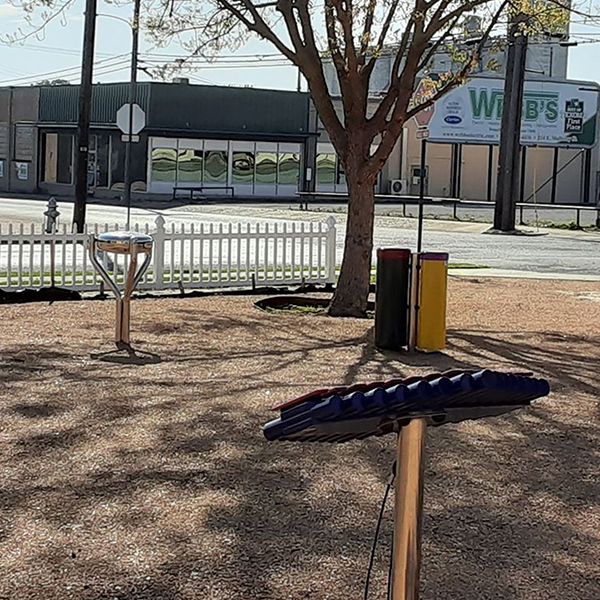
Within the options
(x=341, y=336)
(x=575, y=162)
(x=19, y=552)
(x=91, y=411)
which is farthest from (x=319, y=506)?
(x=575, y=162)

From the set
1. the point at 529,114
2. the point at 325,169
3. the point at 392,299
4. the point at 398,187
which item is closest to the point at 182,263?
the point at 392,299

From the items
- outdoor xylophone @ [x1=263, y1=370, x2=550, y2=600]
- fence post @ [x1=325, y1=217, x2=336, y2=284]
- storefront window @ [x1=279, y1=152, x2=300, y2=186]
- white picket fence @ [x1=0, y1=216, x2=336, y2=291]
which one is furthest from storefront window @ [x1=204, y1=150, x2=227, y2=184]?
outdoor xylophone @ [x1=263, y1=370, x2=550, y2=600]

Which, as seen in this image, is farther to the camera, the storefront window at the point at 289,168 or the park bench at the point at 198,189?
the storefront window at the point at 289,168

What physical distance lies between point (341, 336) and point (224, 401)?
3.91 metres

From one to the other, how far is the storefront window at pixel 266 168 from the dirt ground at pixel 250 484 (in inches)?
1836

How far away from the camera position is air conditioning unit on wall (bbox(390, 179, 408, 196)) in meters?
62.1

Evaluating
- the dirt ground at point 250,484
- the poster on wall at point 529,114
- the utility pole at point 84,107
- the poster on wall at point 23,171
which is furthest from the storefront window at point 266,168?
the dirt ground at point 250,484

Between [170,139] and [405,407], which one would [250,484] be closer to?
[405,407]

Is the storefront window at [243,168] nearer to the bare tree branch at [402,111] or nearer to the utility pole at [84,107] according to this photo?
the utility pole at [84,107]

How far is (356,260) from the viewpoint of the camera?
1411cm

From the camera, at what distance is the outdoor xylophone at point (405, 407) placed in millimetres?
2877

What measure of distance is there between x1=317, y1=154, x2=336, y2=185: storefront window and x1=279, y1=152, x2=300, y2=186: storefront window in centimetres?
145

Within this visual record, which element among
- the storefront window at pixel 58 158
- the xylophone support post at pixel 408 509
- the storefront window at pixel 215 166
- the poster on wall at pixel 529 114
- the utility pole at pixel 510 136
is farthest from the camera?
the poster on wall at pixel 529 114

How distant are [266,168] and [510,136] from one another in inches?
Answer: 992
